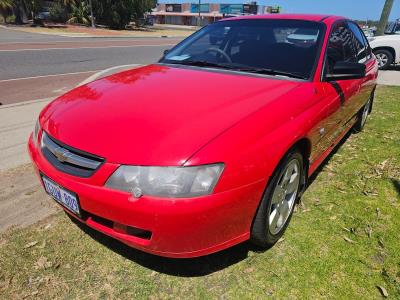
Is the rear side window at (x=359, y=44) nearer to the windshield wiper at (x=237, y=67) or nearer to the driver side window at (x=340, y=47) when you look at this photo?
the driver side window at (x=340, y=47)

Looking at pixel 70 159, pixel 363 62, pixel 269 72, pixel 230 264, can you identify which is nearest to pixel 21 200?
pixel 70 159

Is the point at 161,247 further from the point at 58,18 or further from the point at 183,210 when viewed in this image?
the point at 58,18

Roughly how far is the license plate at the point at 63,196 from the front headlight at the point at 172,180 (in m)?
0.45

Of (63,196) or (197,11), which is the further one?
(197,11)

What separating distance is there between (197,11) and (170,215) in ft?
302

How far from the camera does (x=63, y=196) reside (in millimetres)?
2348

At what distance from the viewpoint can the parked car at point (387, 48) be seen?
39.8ft

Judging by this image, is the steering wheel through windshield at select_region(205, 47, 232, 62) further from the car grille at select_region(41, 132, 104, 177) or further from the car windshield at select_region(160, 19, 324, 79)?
the car grille at select_region(41, 132, 104, 177)

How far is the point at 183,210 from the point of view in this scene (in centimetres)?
196

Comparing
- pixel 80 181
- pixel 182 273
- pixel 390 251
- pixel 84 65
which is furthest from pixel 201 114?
pixel 84 65

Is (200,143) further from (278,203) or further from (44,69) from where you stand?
(44,69)

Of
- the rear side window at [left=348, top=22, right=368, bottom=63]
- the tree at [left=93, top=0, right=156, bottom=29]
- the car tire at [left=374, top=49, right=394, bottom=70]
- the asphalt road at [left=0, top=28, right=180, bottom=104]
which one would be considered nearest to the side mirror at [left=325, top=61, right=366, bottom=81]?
the rear side window at [left=348, top=22, right=368, bottom=63]

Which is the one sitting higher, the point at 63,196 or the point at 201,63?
the point at 201,63

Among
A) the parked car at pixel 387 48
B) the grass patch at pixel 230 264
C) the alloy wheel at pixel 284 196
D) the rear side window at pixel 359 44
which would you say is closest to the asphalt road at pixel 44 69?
Answer: the grass patch at pixel 230 264
